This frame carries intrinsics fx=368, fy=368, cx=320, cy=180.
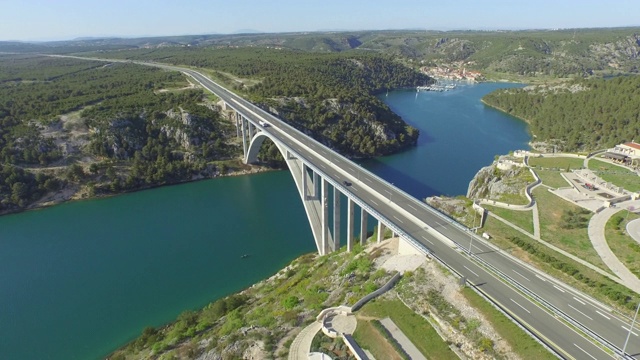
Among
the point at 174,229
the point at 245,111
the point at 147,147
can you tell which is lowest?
the point at 174,229

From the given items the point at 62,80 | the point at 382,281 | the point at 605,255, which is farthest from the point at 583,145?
the point at 62,80

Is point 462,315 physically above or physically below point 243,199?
above

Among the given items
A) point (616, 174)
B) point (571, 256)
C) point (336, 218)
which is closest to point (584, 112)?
point (616, 174)

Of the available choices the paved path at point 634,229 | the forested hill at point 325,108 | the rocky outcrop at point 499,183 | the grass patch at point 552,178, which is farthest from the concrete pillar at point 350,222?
the forested hill at point 325,108

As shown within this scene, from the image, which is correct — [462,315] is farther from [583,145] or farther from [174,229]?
[583,145]

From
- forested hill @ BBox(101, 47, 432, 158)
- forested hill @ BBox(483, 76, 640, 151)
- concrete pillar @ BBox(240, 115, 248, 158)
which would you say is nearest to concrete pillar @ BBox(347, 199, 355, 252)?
concrete pillar @ BBox(240, 115, 248, 158)

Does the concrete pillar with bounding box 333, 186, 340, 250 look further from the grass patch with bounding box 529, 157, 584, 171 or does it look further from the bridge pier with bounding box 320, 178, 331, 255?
the grass patch with bounding box 529, 157, 584, 171

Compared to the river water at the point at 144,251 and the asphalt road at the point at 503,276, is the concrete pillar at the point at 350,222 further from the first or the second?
the river water at the point at 144,251
